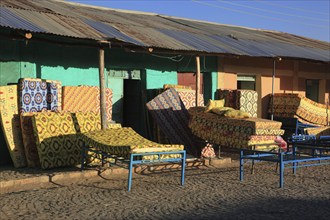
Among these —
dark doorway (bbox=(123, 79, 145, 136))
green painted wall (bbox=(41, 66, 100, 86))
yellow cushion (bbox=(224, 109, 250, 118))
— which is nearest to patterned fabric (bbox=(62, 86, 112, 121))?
green painted wall (bbox=(41, 66, 100, 86))

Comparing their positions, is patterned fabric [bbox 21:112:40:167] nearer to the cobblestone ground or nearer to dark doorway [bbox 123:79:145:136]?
the cobblestone ground

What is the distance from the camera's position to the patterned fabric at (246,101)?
13180mm

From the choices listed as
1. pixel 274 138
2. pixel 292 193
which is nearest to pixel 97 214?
pixel 292 193

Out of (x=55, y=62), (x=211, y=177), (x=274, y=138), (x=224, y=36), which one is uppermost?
(x=224, y=36)

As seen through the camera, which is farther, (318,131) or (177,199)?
(318,131)

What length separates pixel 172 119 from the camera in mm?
11391

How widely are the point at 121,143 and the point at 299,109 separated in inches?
320

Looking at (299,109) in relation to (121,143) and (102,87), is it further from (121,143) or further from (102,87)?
(121,143)

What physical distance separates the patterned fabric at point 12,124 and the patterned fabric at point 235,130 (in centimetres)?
380

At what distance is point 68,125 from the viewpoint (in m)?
9.36

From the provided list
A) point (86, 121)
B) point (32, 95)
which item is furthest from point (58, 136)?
point (32, 95)

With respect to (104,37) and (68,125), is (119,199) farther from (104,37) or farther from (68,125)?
(104,37)

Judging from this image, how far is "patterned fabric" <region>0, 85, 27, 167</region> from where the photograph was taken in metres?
9.00

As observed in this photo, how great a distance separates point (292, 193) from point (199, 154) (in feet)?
12.5
